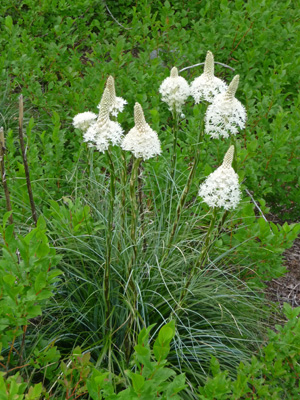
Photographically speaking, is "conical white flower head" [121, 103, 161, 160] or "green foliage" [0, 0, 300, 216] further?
"green foliage" [0, 0, 300, 216]

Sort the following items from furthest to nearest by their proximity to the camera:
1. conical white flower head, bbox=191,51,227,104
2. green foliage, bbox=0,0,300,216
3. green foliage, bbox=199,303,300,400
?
green foliage, bbox=0,0,300,216 → conical white flower head, bbox=191,51,227,104 → green foliage, bbox=199,303,300,400

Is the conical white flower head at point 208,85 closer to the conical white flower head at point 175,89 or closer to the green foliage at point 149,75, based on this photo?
the conical white flower head at point 175,89

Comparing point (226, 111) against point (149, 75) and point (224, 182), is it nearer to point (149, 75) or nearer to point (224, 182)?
point (224, 182)

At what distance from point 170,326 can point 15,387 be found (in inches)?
23.8

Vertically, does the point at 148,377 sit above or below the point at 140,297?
above

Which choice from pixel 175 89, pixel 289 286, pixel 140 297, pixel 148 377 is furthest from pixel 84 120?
pixel 289 286

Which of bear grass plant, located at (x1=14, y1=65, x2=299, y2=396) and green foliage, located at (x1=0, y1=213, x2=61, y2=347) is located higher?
green foliage, located at (x1=0, y1=213, x2=61, y2=347)

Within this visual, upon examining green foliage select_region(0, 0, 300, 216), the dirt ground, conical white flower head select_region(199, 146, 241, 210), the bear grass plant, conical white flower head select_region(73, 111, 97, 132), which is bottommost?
the dirt ground

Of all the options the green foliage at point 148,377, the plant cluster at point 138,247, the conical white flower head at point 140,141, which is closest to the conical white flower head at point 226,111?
the plant cluster at point 138,247

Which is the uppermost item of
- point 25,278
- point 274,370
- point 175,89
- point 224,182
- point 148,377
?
point 175,89

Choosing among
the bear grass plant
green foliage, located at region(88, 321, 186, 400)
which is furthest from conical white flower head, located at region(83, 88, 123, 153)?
green foliage, located at region(88, 321, 186, 400)

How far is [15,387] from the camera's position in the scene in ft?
5.08

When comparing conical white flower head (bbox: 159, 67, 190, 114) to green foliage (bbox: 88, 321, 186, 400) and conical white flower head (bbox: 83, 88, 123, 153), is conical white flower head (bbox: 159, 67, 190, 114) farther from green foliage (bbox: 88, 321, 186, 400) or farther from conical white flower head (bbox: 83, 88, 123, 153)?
green foliage (bbox: 88, 321, 186, 400)

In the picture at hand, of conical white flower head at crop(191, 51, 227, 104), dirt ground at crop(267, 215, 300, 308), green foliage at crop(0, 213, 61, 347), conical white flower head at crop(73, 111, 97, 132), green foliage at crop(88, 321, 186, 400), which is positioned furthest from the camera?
dirt ground at crop(267, 215, 300, 308)
